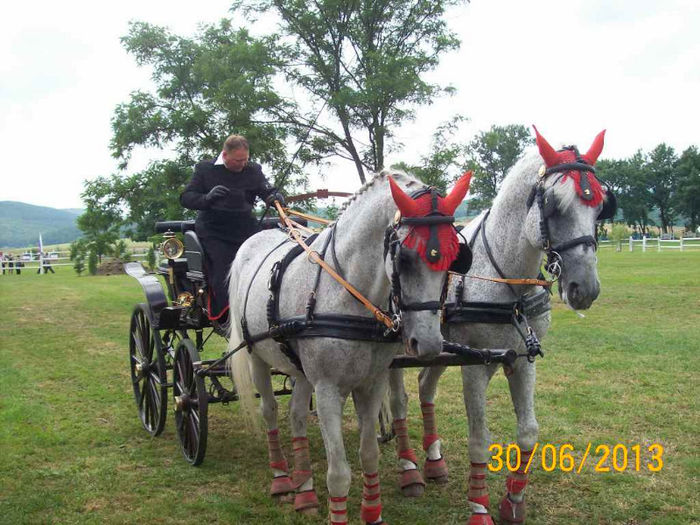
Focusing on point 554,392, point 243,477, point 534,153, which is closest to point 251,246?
point 243,477

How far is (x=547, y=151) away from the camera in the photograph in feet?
10.9

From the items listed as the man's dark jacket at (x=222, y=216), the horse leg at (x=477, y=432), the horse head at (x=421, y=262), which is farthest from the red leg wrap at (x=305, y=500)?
the horse head at (x=421, y=262)

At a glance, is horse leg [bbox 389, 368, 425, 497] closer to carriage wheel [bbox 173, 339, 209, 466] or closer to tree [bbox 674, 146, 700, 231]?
carriage wheel [bbox 173, 339, 209, 466]

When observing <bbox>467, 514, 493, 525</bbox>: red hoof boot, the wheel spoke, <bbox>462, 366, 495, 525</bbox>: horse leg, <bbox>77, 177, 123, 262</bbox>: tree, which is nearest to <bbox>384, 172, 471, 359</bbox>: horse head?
<bbox>462, 366, 495, 525</bbox>: horse leg

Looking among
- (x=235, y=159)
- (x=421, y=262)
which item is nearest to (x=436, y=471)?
(x=421, y=262)

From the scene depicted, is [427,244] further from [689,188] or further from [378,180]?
[689,188]

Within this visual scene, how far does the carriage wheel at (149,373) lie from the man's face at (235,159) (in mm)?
1754

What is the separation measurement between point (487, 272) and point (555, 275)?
0.52 meters

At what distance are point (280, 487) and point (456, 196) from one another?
9.02 ft

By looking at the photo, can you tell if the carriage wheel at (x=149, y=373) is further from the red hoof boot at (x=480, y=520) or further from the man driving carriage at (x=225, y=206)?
the red hoof boot at (x=480, y=520)

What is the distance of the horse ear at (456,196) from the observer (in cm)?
283

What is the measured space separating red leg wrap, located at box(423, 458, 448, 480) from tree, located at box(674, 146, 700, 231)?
74.3 meters

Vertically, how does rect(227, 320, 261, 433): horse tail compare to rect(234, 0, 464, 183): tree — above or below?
below

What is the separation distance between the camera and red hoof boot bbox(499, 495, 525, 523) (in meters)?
3.79
